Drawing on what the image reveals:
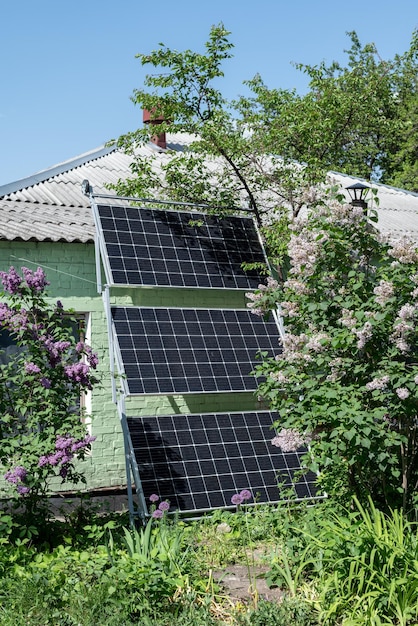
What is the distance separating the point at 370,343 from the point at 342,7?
897 centimetres

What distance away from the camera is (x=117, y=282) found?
9.79 meters

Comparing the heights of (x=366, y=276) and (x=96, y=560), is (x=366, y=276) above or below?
above

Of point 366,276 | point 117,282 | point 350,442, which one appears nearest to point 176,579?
point 350,442

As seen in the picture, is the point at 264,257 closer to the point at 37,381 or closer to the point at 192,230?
the point at 192,230

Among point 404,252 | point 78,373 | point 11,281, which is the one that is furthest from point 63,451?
point 404,252

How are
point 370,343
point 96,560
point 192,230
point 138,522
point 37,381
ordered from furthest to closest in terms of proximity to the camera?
point 192,230, point 138,522, point 37,381, point 370,343, point 96,560

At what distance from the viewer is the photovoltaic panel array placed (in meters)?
10.1

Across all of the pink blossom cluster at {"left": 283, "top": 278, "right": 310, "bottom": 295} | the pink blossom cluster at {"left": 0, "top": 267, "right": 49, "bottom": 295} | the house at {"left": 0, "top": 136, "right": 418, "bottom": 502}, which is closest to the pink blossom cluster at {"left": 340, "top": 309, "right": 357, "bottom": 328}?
the pink blossom cluster at {"left": 283, "top": 278, "right": 310, "bottom": 295}

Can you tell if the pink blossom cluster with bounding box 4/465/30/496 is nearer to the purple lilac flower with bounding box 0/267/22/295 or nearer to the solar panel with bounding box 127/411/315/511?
the solar panel with bounding box 127/411/315/511

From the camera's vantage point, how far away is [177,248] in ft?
34.8

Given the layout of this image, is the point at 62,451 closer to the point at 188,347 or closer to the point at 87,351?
the point at 87,351

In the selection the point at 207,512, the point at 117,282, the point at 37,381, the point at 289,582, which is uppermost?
the point at 117,282

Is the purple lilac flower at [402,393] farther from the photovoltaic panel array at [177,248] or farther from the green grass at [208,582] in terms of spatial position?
the photovoltaic panel array at [177,248]

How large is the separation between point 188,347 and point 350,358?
9.37 feet
